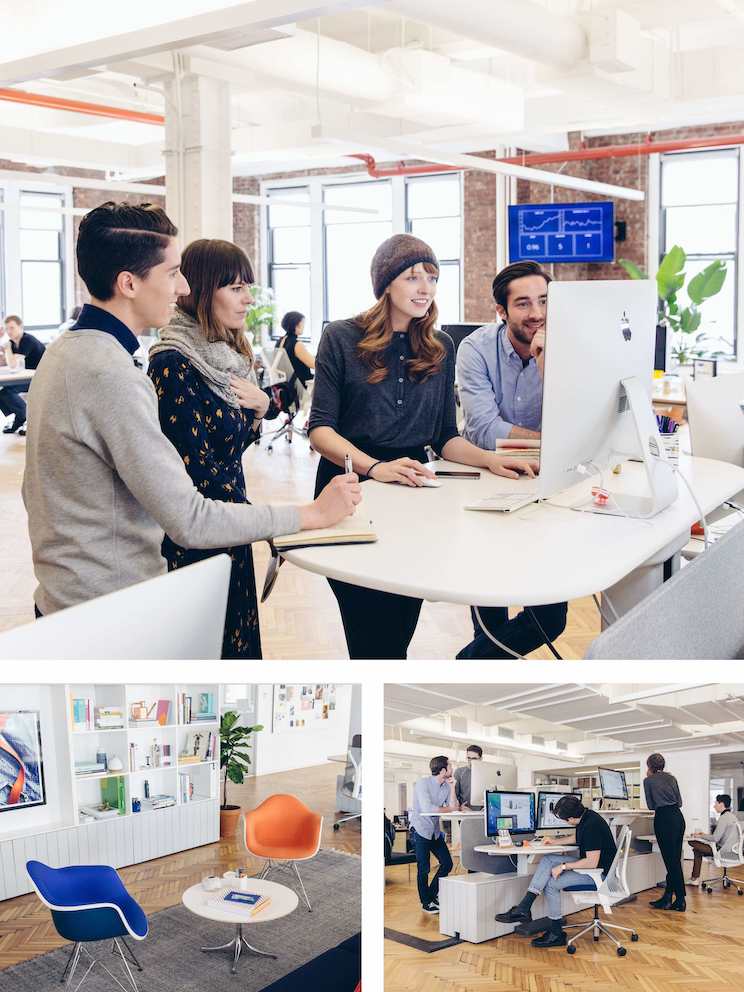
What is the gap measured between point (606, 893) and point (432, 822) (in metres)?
0.13

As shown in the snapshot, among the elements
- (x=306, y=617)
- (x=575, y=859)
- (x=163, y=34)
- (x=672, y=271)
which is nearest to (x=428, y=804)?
(x=575, y=859)

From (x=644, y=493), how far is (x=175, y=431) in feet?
4.00

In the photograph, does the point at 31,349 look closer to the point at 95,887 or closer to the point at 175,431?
the point at 175,431

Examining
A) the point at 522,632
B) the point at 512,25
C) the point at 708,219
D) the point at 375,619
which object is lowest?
the point at 522,632

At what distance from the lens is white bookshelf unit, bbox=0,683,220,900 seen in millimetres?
747

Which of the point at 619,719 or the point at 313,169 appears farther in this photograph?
the point at 313,169

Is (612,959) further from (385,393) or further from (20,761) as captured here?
(385,393)

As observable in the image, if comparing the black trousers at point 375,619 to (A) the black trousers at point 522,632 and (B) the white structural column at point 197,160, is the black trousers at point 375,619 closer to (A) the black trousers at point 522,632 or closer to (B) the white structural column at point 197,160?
(A) the black trousers at point 522,632

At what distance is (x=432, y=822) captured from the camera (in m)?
0.74

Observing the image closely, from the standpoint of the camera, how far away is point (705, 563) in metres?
1.56

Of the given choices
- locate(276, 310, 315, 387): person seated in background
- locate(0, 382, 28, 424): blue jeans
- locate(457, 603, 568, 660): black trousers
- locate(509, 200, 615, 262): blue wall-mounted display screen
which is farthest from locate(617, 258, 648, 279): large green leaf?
locate(457, 603, 568, 660): black trousers

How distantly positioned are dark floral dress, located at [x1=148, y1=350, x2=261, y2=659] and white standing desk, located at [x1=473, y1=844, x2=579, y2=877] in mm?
1554

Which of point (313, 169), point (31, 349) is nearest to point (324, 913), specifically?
point (31, 349)

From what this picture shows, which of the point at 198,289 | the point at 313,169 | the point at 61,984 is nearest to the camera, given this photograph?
the point at 61,984
